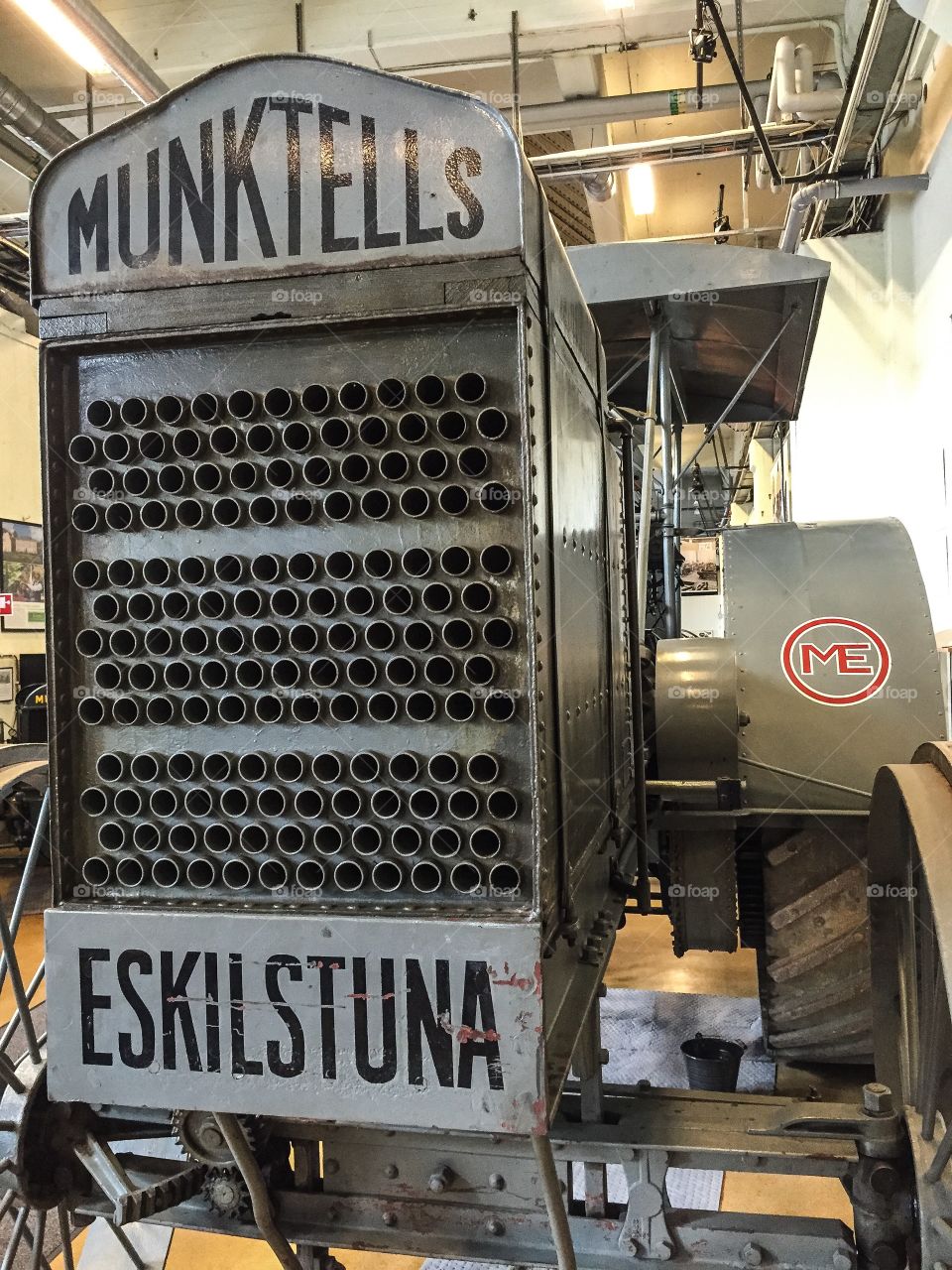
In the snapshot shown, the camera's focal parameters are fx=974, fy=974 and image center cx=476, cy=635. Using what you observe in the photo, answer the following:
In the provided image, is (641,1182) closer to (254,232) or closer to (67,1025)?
(67,1025)

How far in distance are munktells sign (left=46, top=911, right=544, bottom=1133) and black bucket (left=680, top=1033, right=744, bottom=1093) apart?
249 cm

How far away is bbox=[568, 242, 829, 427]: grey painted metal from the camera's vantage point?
345 centimetres

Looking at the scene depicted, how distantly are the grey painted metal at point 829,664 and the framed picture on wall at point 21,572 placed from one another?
8.13m

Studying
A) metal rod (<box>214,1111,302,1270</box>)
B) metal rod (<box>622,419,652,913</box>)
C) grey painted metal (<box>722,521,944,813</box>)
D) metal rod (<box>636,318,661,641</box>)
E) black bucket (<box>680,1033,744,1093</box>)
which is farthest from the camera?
black bucket (<box>680,1033,744,1093</box>)

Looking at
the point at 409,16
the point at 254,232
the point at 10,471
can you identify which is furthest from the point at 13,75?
the point at 254,232

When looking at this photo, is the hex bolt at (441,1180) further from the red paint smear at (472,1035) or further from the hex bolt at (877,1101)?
the hex bolt at (877,1101)

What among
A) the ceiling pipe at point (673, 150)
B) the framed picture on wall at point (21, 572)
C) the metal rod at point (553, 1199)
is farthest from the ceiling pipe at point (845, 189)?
the framed picture on wall at point (21, 572)

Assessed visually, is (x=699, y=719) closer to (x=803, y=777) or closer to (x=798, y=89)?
(x=803, y=777)

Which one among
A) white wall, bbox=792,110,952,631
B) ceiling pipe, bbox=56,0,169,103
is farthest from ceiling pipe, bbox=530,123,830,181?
ceiling pipe, bbox=56,0,169,103

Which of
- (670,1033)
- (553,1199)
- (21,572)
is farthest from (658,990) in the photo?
(21,572)

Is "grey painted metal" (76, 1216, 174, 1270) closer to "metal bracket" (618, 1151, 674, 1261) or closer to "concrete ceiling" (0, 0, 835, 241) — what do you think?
"metal bracket" (618, 1151, 674, 1261)

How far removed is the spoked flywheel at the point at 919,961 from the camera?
166 centimetres

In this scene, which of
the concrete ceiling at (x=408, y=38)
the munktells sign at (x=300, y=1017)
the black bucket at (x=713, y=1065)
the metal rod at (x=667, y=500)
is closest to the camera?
the munktells sign at (x=300, y=1017)

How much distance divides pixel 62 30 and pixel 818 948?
221 inches
